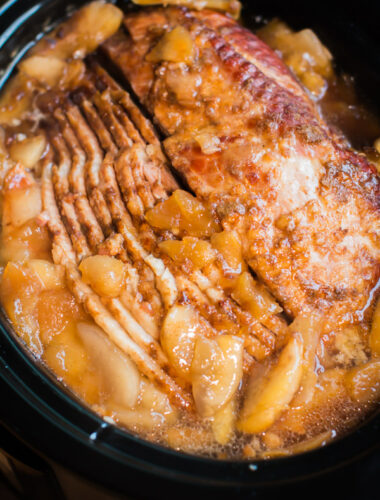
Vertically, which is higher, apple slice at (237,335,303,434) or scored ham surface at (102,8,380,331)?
scored ham surface at (102,8,380,331)

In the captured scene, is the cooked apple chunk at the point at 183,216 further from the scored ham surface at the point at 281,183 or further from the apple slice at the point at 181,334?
the apple slice at the point at 181,334

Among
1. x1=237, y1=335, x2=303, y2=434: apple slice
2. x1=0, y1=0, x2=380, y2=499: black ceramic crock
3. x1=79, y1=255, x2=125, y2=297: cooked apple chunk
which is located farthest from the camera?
x1=79, y1=255, x2=125, y2=297: cooked apple chunk

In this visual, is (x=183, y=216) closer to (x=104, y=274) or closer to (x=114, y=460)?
(x=104, y=274)

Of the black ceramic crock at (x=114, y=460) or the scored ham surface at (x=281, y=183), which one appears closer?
the black ceramic crock at (x=114, y=460)

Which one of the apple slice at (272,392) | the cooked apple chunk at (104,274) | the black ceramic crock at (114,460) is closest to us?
the black ceramic crock at (114,460)

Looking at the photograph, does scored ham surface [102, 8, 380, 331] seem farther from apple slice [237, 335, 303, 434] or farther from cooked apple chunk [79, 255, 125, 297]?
cooked apple chunk [79, 255, 125, 297]

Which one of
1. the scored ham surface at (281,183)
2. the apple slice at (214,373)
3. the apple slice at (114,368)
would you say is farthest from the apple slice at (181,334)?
the scored ham surface at (281,183)

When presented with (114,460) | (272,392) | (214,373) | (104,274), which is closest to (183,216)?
(104,274)


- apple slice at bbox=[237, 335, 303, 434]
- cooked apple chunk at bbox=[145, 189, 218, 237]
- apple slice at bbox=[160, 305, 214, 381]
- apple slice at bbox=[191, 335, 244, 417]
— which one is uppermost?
cooked apple chunk at bbox=[145, 189, 218, 237]

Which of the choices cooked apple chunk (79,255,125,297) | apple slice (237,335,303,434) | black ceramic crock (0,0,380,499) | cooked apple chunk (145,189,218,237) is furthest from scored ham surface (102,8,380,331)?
black ceramic crock (0,0,380,499)
